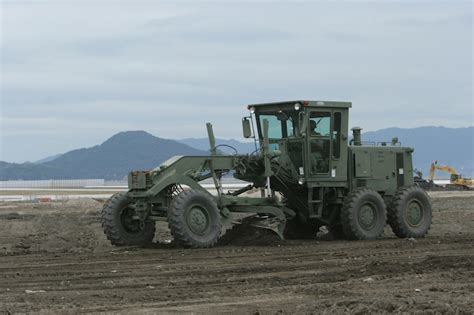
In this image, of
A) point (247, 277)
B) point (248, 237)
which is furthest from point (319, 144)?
point (247, 277)

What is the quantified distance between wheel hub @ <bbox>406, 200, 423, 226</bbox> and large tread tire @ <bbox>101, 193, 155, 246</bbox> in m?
6.24

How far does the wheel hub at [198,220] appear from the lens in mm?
15312

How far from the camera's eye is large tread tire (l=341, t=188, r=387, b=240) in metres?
17.6

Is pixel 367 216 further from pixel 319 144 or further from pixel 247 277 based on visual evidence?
pixel 247 277

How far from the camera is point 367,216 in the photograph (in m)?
18.0

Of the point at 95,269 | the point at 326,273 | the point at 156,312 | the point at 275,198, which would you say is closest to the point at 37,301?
the point at 156,312

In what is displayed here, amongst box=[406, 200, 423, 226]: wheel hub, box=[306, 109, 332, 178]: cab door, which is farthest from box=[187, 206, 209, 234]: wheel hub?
box=[406, 200, 423, 226]: wheel hub

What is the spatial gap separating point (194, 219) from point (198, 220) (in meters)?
0.10

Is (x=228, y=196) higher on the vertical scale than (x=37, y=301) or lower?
higher

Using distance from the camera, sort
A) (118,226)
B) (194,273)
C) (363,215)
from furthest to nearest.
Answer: (363,215), (118,226), (194,273)

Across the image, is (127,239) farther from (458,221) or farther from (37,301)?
(458,221)

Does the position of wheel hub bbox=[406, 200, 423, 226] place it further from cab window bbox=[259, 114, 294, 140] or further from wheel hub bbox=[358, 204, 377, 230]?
cab window bbox=[259, 114, 294, 140]

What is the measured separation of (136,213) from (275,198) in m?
3.18

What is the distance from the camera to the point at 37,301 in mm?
9469
